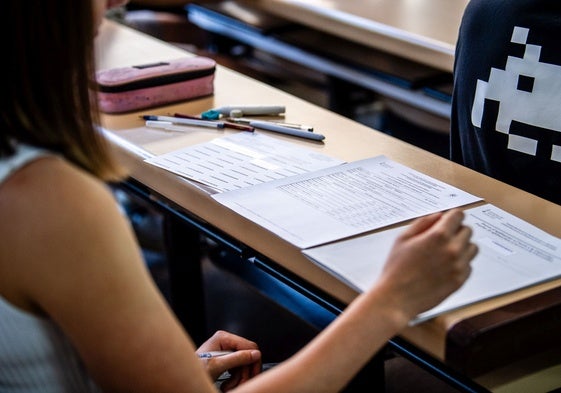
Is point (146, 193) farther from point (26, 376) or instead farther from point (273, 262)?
point (26, 376)

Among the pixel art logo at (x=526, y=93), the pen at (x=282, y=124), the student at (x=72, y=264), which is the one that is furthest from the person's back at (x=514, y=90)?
the student at (x=72, y=264)

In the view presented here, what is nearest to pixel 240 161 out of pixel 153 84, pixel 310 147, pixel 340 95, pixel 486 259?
pixel 310 147

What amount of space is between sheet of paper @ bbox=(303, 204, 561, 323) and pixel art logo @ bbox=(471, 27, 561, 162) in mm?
346

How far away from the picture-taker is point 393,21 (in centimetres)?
241

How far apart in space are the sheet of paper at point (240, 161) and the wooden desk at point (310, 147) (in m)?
0.03

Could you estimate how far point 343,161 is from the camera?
1.44m

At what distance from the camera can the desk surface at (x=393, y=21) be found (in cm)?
221

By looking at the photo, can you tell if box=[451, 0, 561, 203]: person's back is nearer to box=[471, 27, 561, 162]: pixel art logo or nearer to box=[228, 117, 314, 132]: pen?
box=[471, 27, 561, 162]: pixel art logo

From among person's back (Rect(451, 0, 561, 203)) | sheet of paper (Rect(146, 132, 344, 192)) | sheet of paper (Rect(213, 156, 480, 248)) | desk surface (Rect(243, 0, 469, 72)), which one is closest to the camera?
sheet of paper (Rect(213, 156, 480, 248))

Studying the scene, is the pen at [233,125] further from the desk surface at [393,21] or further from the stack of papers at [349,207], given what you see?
the desk surface at [393,21]

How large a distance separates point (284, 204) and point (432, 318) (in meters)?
0.34

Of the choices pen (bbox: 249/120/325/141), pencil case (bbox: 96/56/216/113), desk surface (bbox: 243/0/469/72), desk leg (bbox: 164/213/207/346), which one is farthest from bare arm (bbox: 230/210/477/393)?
desk surface (bbox: 243/0/469/72)

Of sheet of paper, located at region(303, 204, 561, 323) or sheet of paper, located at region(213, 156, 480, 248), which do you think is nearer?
sheet of paper, located at region(303, 204, 561, 323)

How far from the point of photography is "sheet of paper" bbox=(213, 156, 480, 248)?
3.86 ft
